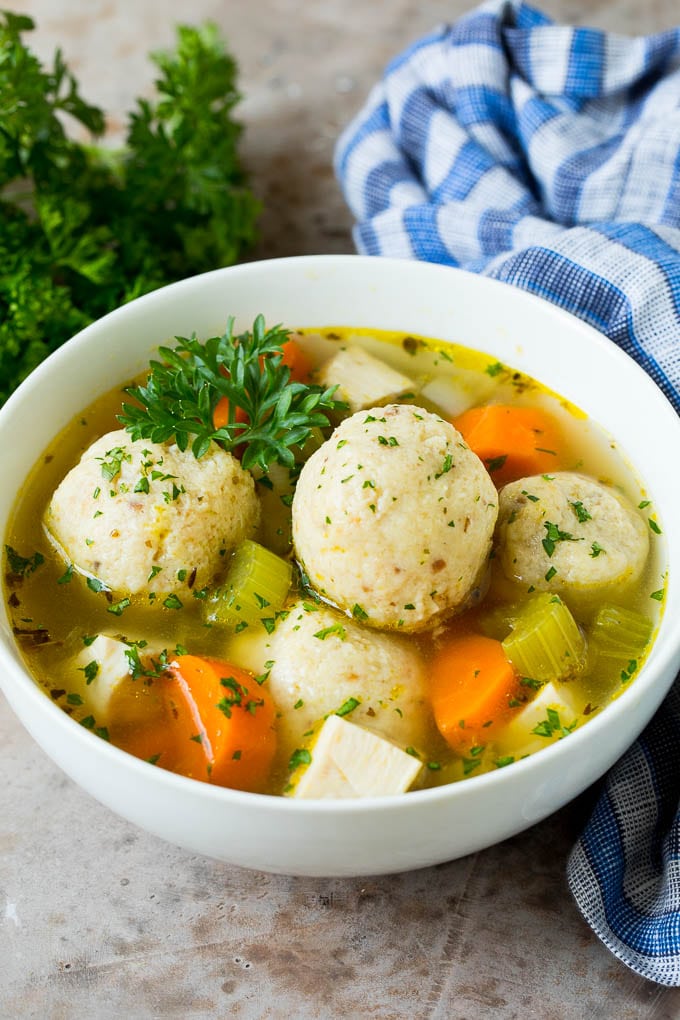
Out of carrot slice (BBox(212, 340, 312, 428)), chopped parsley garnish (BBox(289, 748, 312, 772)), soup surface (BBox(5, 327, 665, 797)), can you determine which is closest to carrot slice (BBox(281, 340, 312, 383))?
carrot slice (BBox(212, 340, 312, 428))

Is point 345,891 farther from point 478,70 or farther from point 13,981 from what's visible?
point 478,70

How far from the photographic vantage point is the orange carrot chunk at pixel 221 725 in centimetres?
182

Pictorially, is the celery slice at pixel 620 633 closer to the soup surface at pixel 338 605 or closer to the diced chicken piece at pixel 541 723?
the soup surface at pixel 338 605

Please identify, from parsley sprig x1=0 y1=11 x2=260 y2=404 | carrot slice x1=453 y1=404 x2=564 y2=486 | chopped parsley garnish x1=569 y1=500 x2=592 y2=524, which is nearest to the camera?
chopped parsley garnish x1=569 y1=500 x2=592 y2=524

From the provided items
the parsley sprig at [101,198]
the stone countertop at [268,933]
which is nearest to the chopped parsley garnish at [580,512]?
the stone countertop at [268,933]

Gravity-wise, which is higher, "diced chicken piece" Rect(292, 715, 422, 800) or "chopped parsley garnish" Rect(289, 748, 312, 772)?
"diced chicken piece" Rect(292, 715, 422, 800)

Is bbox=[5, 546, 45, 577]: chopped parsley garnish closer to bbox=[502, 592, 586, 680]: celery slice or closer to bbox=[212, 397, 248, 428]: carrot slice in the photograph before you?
bbox=[212, 397, 248, 428]: carrot slice

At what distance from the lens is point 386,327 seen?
102 inches

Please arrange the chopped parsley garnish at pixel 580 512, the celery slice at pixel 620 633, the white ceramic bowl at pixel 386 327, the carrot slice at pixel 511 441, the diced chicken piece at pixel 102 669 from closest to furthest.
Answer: the white ceramic bowl at pixel 386 327 → the diced chicken piece at pixel 102 669 → the celery slice at pixel 620 633 → the chopped parsley garnish at pixel 580 512 → the carrot slice at pixel 511 441

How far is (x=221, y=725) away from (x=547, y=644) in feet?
1.98

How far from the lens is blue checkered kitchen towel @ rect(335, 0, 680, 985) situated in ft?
8.07

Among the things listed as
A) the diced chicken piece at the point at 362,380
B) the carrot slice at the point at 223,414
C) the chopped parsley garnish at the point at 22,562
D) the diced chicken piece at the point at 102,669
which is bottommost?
the diced chicken piece at the point at 102,669

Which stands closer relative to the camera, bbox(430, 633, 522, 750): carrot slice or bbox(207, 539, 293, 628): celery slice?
bbox(430, 633, 522, 750): carrot slice

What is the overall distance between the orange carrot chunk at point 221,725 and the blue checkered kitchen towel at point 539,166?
1.17m
